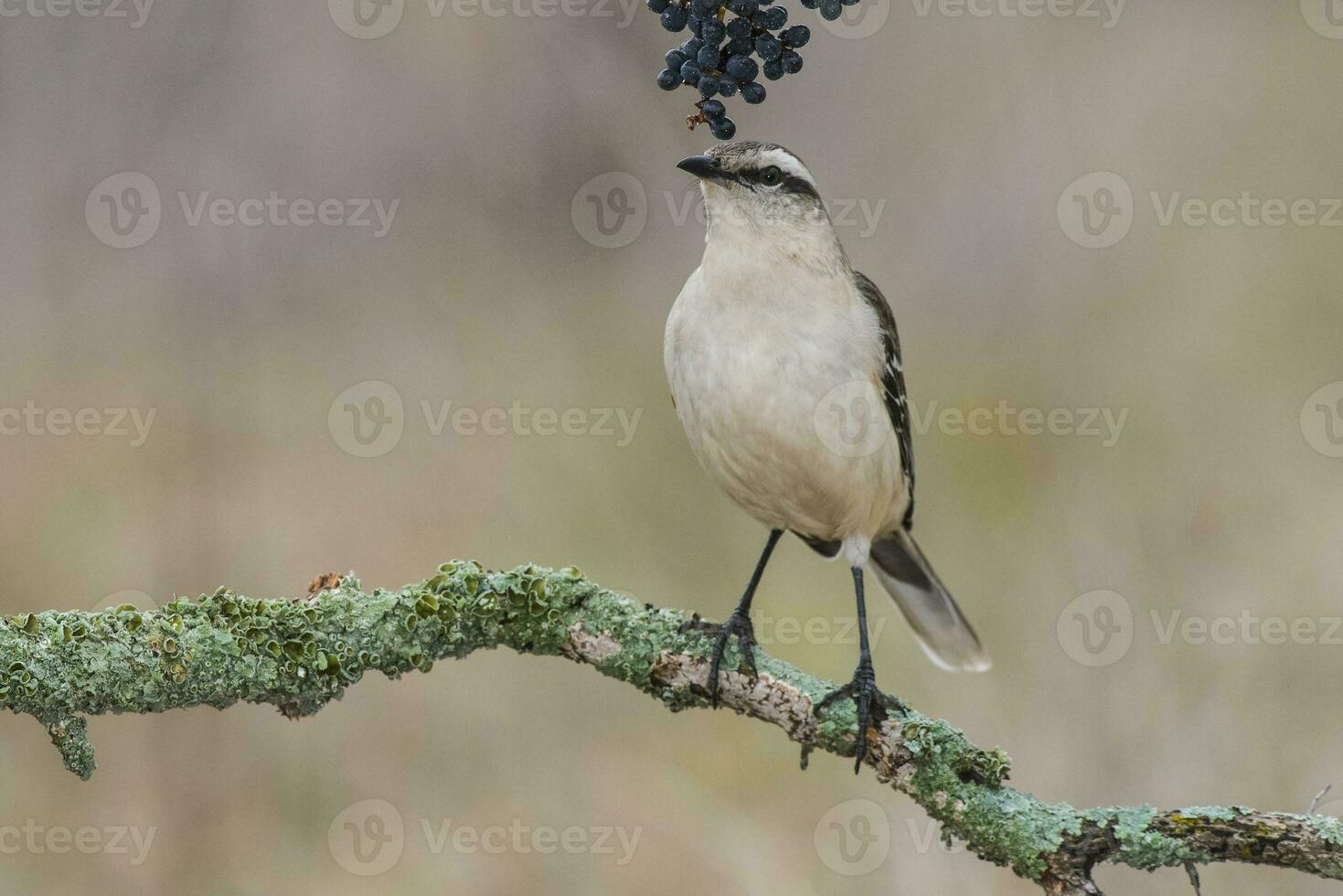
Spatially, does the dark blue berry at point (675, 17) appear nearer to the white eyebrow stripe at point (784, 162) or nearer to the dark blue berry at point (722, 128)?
the dark blue berry at point (722, 128)

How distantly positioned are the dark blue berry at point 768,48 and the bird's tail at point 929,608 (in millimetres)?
2918

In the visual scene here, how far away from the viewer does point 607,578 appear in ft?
22.7

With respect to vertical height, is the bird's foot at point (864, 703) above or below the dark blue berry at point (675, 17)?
below

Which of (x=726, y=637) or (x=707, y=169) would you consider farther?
(x=707, y=169)

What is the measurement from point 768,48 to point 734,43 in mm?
87

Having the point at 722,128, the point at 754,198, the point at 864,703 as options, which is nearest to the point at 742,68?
the point at 722,128

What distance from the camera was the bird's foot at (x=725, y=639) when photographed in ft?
11.7

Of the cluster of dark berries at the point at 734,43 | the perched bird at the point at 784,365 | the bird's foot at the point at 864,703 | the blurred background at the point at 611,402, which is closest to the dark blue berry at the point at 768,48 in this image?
the cluster of dark berries at the point at 734,43

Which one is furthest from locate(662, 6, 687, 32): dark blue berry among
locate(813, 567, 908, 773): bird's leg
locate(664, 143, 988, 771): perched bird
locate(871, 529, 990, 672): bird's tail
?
locate(871, 529, 990, 672): bird's tail

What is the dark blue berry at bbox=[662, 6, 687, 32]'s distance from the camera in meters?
2.93

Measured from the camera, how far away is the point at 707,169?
446 cm

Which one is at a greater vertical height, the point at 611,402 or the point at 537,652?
the point at 611,402

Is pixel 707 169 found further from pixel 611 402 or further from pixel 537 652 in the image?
pixel 611 402

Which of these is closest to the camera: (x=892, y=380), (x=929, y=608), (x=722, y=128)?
(x=722, y=128)
